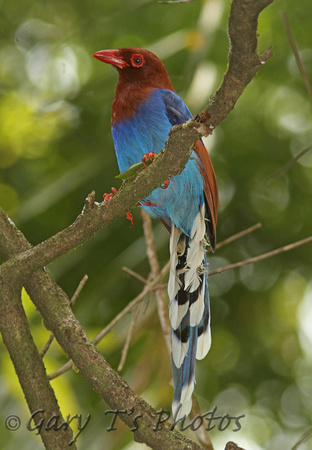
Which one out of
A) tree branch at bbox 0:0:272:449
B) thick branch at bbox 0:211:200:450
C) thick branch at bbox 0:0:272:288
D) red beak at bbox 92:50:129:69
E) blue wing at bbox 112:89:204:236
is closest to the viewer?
thick branch at bbox 0:0:272:288

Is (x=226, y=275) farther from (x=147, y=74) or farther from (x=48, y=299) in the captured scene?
(x=48, y=299)

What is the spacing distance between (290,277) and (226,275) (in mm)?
623

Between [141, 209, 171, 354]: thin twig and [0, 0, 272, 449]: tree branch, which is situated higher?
[141, 209, 171, 354]: thin twig

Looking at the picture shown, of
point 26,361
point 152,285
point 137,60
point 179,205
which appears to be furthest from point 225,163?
point 26,361

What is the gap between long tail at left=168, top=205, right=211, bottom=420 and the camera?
3.09m

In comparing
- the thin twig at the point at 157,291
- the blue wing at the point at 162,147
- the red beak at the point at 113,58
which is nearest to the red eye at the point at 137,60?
the red beak at the point at 113,58

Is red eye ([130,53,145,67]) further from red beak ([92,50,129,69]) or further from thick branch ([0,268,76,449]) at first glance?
thick branch ([0,268,76,449])

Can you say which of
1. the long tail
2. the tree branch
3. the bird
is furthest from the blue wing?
the tree branch

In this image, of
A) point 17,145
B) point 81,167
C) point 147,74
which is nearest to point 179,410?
point 81,167

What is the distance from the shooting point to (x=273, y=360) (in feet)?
16.9

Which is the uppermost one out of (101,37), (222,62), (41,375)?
(101,37)

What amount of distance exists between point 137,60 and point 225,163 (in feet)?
5.43

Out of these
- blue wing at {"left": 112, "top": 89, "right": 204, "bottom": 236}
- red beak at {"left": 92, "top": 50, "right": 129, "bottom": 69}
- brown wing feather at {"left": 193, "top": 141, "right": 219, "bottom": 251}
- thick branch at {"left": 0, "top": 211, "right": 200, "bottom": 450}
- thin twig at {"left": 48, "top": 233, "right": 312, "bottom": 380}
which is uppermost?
red beak at {"left": 92, "top": 50, "right": 129, "bottom": 69}

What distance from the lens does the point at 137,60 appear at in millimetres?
3814
